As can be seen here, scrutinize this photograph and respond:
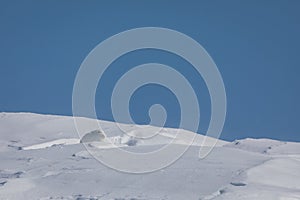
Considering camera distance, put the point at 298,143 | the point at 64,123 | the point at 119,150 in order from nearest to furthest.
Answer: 1. the point at 119,150
2. the point at 298,143
3. the point at 64,123

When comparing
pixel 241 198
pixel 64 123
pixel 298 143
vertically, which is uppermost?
pixel 64 123

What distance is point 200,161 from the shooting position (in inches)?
1136

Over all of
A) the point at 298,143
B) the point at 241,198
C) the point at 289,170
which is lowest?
the point at 241,198

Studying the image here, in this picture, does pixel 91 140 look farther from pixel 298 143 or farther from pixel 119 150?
pixel 298 143

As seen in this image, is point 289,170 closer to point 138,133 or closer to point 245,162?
point 245,162

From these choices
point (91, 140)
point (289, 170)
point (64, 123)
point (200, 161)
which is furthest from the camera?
point (64, 123)

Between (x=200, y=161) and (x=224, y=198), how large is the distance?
270 inches

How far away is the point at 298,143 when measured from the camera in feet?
156

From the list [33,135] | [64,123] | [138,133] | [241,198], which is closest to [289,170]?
[241,198]

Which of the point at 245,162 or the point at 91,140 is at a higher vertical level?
the point at 91,140

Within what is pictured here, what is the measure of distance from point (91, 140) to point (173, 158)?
1353 centimetres

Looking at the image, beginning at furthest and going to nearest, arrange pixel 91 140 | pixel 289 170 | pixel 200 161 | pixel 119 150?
pixel 91 140, pixel 119 150, pixel 200 161, pixel 289 170

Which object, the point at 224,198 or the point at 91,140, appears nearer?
the point at 224,198

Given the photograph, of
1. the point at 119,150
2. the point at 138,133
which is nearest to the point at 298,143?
the point at 138,133
